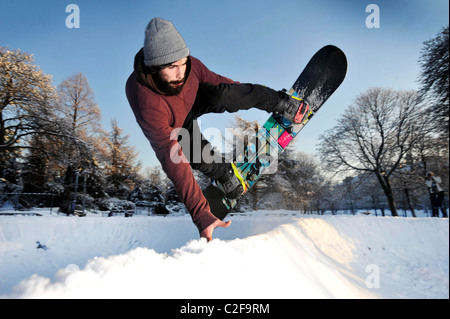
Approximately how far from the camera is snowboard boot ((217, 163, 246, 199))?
95.4 inches

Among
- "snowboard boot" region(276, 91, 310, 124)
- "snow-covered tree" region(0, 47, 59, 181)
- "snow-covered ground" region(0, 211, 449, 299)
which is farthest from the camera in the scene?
"snow-covered tree" region(0, 47, 59, 181)

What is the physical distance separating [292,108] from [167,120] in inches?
55.8

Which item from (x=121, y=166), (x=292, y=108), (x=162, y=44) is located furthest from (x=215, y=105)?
(x=121, y=166)

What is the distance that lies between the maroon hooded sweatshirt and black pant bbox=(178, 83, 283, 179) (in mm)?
193

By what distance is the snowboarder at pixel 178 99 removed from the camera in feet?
4.48

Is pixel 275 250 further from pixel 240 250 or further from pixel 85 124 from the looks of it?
pixel 85 124

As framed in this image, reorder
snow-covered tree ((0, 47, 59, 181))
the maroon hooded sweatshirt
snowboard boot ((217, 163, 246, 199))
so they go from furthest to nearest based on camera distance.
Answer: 1. snow-covered tree ((0, 47, 59, 181))
2. snowboard boot ((217, 163, 246, 199))
3. the maroon hooded sweatshirt

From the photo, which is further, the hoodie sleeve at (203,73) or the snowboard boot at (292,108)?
the snowboard boot at (292,108)

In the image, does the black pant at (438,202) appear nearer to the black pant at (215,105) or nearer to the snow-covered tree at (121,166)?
the black pant at (215,105)

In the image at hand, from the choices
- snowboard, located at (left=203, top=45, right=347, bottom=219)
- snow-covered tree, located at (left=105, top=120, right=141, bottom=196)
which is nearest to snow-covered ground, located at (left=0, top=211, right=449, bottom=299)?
snowboard, located at (left=203, top=45, right=347, bottom=219)

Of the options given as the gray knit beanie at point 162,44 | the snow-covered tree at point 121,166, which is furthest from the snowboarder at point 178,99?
the snow-covered tree at point 121,166

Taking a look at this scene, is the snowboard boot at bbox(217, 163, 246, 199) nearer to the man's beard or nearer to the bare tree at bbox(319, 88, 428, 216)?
the man's beard
